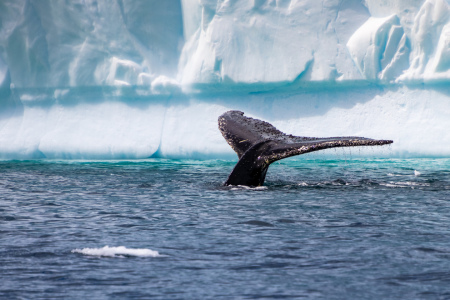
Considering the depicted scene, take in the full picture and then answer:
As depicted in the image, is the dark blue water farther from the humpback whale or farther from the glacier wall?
the glacier wall

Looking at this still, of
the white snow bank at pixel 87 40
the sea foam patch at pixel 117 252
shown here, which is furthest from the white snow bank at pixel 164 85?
the sea foam patch at pixel 117 252

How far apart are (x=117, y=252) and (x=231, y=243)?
108cm

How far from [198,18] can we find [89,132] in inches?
233

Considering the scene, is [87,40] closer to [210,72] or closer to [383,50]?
[210,72]

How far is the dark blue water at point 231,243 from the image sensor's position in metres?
4.11

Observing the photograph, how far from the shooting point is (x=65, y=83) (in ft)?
72.5

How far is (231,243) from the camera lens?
218 inches

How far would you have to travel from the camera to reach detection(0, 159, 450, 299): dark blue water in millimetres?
4105

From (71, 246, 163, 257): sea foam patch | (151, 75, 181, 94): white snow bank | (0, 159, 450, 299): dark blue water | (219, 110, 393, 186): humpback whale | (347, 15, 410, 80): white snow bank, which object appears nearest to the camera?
(0, 159, 450, 299): dark blue water

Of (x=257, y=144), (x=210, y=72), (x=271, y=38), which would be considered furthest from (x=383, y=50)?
(x=257, y=144)

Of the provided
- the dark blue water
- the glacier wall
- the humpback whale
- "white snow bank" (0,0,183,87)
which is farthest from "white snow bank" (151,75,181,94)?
the dark blue water

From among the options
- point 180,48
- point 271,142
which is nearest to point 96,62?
point 180,48

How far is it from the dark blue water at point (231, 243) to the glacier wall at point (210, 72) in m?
10.7

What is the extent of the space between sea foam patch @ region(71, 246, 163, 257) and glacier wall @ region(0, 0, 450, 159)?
1561 centimetres
